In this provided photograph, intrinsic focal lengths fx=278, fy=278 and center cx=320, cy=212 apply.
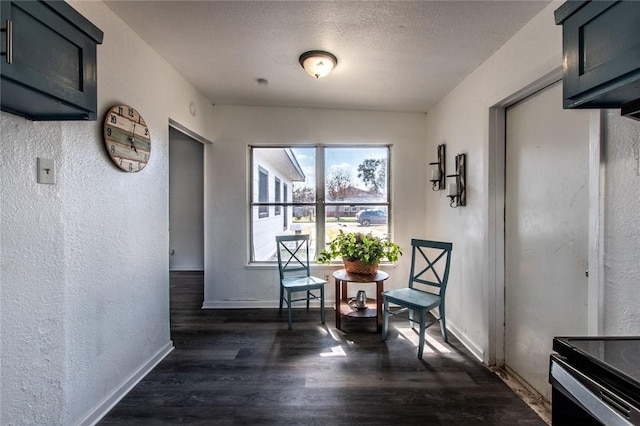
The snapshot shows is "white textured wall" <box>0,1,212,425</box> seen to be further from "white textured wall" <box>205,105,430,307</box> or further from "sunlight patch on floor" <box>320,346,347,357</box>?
"sunlight patch on floor" <box>320,346,347,357</box>

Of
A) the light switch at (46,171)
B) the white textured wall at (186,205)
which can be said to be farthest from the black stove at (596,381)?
the white textured wall at (186,205)

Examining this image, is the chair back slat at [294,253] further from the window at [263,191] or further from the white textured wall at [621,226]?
the white textured wall at [621,226]

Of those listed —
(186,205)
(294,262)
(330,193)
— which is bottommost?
(294,262)

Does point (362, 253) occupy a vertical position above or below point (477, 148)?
below

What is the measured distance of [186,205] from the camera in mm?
5156

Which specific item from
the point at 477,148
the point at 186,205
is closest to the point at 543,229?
the point at 477,148

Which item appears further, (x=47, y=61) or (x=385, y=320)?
(x=385, y=320)

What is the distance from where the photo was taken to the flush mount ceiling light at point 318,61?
6.97 ft

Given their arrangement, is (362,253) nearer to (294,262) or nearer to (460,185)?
(294,262)

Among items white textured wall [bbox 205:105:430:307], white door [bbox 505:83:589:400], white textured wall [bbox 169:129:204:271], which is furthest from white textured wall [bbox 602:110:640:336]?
white textured wall [bbox 169:129:204:271]

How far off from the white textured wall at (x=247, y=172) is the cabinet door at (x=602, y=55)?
7.83 ft

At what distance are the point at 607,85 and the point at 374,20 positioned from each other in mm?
1311

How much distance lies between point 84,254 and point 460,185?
113 inches

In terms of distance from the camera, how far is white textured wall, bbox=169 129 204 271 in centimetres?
513
